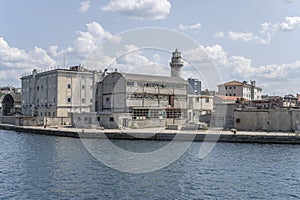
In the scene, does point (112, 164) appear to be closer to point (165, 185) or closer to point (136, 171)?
point (136, 171)

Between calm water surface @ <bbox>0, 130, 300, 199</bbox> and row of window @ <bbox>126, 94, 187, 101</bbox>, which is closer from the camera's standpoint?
calm water surface @ <bbox>0, 130, 300, 199</bbox>

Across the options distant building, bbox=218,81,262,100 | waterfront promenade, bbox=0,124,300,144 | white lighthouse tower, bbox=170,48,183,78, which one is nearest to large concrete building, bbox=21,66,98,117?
waterfront promenade, bbox=0,124,300,144

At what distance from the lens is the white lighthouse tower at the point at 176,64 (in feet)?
258

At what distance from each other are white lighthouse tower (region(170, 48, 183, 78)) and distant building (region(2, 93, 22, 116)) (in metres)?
32.3

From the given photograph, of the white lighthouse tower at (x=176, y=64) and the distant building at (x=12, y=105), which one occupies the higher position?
the white lighthouse tower at (x=176, y=64)

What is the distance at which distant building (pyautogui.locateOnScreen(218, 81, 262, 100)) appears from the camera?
9625 centimetres

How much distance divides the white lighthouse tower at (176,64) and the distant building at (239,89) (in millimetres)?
21722

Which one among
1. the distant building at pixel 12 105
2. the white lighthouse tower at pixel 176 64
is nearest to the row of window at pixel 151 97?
the white lighthouse tower at pixel 176 64

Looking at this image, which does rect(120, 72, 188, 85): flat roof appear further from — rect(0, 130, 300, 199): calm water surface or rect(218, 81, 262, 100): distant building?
rect(218, 81, 262, 100): distant building

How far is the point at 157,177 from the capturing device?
2383cm

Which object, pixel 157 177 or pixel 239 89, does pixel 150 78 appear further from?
pixel 239 89

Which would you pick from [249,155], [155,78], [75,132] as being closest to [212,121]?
[155,78]

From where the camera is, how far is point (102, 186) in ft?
69.7

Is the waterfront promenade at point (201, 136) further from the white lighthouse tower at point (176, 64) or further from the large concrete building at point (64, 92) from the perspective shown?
the white lighthouse tower at point (176, 64)
